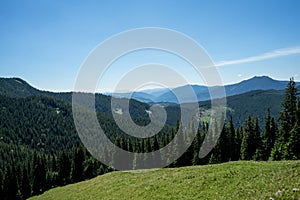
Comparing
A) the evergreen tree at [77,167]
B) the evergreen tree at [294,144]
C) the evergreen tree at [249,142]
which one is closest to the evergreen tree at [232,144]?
the evergreen tree at [249,142]

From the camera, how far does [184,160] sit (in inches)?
2953

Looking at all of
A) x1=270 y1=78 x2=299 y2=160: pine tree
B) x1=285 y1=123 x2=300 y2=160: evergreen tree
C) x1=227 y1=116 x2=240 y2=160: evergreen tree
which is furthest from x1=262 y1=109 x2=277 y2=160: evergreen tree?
x1=285 y1=123 x2=300 y2=160: evergreen tree

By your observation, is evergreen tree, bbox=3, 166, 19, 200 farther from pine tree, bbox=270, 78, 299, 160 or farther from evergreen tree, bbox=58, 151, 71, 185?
pine tree, bbox=270, 78, 299, 160

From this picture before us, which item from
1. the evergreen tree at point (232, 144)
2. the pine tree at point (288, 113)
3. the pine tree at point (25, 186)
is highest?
the pine tree at point (288, 113)

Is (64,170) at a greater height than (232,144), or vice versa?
(232,144)

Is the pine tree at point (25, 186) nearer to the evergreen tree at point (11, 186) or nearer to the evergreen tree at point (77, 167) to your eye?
the evergreen tree at point (11, 186)

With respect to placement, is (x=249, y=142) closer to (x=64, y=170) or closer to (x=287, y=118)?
(x=287, y=118)

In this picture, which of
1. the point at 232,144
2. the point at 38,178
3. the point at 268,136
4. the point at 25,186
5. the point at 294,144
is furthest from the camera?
the point at 38,178

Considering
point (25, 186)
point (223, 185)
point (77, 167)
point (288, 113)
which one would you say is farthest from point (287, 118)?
point (25, 186)

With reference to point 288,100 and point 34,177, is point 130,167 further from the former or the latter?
point 288,100

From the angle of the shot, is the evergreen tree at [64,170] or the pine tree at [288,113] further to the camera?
the evergreen tree at [64,170]

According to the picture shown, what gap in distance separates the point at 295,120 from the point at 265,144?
1071 centimetres

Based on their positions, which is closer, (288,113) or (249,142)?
(288,113)

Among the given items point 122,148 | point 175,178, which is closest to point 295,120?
point 175,178
